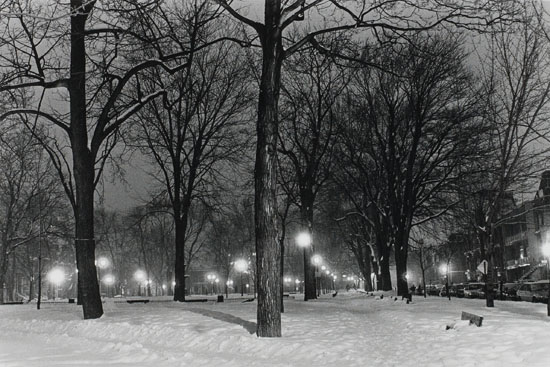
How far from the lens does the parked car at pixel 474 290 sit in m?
39.5

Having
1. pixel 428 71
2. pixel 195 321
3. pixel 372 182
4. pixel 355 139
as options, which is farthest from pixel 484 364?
pixel 372 182

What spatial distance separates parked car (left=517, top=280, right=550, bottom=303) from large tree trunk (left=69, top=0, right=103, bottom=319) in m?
23.5

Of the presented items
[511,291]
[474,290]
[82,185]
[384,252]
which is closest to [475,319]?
[82,185]

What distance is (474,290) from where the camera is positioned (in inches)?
1623

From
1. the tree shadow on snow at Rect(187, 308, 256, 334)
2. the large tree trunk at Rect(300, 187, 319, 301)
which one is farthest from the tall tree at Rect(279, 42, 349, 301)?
the tree shadow on snow at Rect(187, 308, 256, 334)

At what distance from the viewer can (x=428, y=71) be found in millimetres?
27938

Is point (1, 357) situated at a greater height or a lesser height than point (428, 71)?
lesser

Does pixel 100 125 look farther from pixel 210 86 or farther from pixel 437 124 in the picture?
pixel 437 124

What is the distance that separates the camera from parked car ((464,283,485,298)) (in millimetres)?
39494

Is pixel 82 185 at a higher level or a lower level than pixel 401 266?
higher

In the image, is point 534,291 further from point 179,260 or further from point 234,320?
point 234,320

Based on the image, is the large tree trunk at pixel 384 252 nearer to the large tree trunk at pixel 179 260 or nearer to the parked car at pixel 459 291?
the parked car at pixel 459 291

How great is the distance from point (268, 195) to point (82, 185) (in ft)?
26.4

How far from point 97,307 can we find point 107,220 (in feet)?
201
